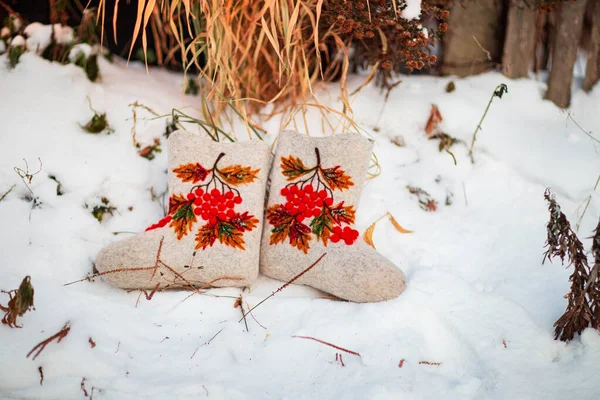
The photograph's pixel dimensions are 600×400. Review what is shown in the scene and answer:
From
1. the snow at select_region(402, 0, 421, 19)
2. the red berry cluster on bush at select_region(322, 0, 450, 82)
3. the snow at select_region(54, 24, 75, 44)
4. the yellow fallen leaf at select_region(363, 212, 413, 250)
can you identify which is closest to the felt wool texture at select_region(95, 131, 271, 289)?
the yellow fallen leaf at select_region(363, 212, 413, 250)

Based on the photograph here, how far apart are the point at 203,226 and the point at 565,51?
4.15 feet

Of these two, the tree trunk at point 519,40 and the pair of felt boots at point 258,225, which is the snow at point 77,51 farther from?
the tree trunk at point 519,40

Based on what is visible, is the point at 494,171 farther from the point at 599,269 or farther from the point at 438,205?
the point at 599,269

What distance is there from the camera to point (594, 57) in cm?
168

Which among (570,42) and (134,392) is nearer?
(134,392)

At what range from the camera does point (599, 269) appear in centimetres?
99

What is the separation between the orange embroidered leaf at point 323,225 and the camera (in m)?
1.28

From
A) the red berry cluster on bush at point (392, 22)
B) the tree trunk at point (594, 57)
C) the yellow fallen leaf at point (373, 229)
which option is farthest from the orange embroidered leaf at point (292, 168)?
the tree trunk at point (594, 57)

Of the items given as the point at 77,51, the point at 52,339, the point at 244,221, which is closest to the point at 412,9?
the point at 244,221

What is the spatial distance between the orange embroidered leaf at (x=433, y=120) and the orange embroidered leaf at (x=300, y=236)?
0.61 metres

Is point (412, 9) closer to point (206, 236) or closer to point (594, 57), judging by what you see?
point (594, 57)

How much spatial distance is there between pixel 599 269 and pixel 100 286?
Result: 1.06m

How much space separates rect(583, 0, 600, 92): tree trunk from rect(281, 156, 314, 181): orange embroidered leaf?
3.29 feet

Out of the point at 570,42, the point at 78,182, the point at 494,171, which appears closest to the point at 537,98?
the point at 570,42
